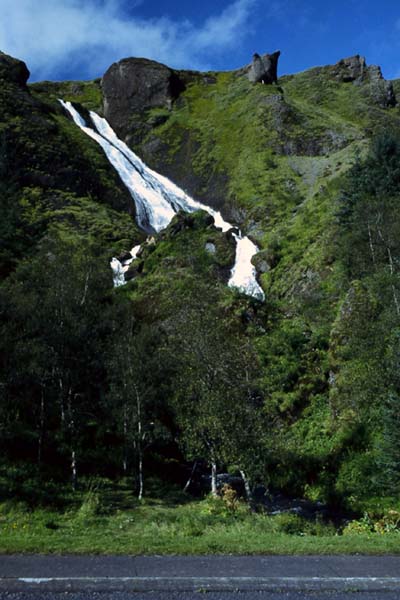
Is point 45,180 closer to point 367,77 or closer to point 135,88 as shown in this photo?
point 135,88

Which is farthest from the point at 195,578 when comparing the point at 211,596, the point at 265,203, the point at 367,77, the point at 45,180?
the point at 367,77

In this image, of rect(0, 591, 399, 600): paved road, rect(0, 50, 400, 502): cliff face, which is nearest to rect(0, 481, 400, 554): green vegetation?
rect(0, 591, 399, 600): paved road

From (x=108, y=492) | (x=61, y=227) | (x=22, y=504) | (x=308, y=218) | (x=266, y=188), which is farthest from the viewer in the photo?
(x=266, y=188)

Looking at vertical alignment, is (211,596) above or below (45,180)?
below

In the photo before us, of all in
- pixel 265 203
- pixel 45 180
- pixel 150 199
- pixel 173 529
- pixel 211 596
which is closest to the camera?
pixel 211 596

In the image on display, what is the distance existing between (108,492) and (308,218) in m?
44.9

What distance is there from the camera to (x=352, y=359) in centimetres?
3309

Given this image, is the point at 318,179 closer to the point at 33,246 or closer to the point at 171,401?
the point at 33,246

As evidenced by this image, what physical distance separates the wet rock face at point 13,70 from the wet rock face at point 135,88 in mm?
23767

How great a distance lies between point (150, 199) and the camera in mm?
93062

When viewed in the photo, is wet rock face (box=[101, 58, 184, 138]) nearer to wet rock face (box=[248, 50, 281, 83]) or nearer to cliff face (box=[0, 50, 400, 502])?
cliff face (box=[0, 50, 400, 502])

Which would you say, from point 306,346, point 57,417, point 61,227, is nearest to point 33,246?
point 61,227

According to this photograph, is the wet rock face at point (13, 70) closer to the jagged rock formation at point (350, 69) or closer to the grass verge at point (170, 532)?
the jagged rock formation at point (350, 69)

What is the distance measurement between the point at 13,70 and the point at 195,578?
121505 mm
